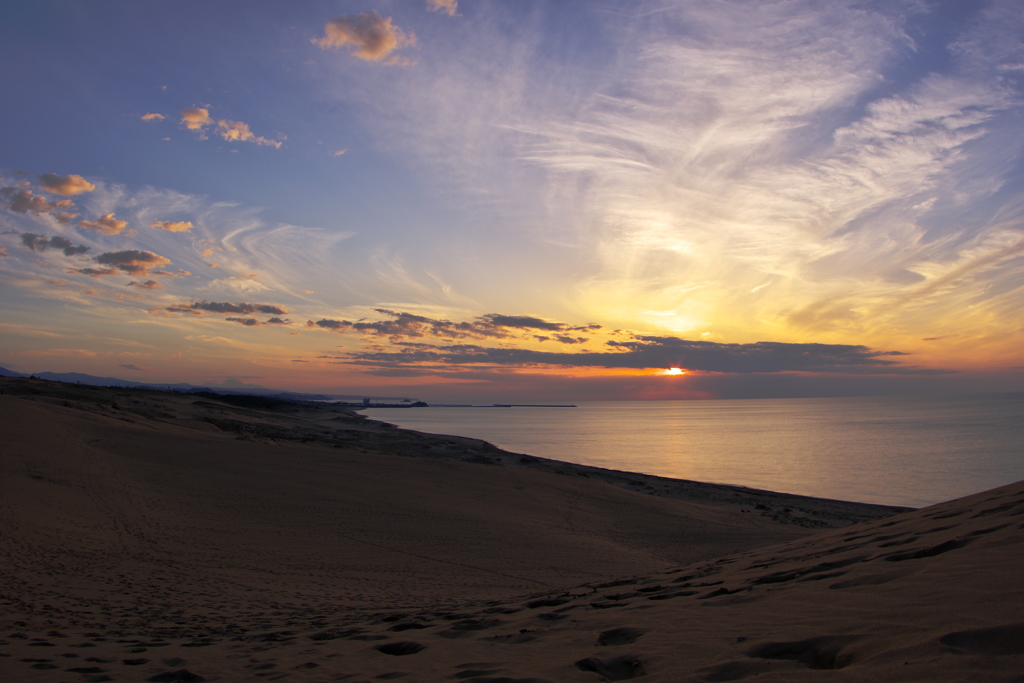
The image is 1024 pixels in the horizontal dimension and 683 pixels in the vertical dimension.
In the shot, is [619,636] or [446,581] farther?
[446,581]

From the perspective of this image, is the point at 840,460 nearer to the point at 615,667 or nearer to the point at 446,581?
the point at 446,581

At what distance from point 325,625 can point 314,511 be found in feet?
29.0

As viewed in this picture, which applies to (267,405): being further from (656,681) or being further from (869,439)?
(656,681)

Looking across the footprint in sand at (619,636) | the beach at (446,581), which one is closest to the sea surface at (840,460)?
the beach at (446,581)

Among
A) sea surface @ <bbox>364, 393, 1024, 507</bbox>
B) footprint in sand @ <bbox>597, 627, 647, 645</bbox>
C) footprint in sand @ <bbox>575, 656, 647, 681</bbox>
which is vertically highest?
footprint in sand @ <bbox>575, 656, 647, 681</bbox>

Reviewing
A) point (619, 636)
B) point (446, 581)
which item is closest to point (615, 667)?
point (619, 636)

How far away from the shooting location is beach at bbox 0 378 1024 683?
3.82 meters

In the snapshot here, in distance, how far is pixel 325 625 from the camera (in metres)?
7.03

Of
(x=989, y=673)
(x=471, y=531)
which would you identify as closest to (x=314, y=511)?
(x=471, y=531)

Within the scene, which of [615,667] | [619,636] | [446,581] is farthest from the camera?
[446,581]

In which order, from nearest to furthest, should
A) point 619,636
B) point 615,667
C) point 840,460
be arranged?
point 615,667 → point 619,636 → point 840,460

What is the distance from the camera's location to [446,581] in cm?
1056

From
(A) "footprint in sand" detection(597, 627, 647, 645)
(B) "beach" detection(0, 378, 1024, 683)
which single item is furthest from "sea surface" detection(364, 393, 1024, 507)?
(A) "footprint in sand" detection(597, 627, 647, 645)

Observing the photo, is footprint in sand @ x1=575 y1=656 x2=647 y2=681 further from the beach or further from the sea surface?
the sea surface
